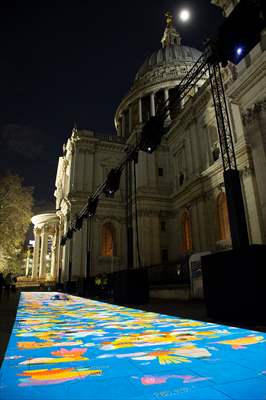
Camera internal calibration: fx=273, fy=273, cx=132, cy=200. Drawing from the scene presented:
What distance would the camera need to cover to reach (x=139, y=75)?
6100 centimetres

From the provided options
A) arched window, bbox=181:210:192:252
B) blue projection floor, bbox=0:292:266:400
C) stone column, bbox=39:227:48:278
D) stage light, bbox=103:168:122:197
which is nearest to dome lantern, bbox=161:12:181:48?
stone column, bbox=39:227:48:278

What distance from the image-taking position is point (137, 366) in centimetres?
334

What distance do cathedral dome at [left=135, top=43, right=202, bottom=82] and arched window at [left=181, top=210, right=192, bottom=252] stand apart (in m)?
38.1

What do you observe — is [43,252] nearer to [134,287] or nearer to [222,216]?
[222,216]

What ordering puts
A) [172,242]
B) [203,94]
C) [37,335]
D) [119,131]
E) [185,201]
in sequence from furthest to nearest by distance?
[119,131] < [172,242] < [185,201] < [203,94] < [37,335]

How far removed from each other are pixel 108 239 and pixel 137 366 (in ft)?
104

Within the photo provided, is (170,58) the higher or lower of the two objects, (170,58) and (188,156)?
the higher

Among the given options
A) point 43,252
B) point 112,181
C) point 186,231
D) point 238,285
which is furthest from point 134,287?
point 43,252

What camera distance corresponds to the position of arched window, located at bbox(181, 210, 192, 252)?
101ft

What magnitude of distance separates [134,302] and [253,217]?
38.5ft

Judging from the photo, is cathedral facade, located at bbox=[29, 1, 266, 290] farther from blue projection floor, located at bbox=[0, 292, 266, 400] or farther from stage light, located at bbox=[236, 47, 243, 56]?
blue projection floor, located at bbox=[0, 292, 266, 400]

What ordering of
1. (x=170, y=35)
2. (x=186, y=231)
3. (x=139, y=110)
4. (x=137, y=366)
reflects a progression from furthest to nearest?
(x=170, y=35) → (x=139, y=110) → (x=186, y=231) → (x=137, y=366)

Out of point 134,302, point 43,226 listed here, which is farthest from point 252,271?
point 43,226

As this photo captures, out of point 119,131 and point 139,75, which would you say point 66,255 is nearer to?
point 119,131
